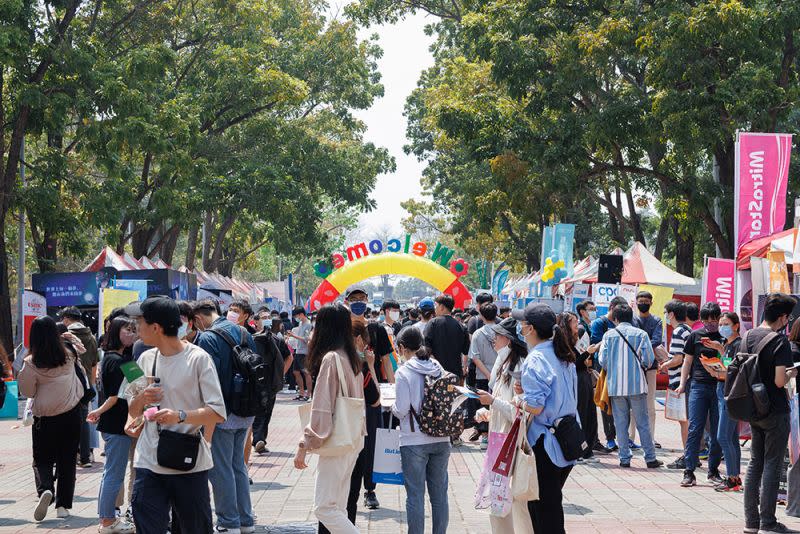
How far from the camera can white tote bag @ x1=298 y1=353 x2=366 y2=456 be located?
6.45 m

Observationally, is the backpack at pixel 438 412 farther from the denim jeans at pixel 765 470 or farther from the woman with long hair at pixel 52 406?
the woman with long hair at pixel 52 406

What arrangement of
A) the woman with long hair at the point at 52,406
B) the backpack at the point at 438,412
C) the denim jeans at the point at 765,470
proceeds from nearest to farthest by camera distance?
the backpack at the point at 438,412 → the denim jeans at the point at 765,470 → the woman with long hair at the point at 52,406

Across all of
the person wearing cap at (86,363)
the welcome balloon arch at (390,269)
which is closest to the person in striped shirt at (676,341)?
the person wearing cap at (86,363)

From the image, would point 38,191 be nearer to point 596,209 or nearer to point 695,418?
point 695,418

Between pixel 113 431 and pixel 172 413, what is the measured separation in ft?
10.2

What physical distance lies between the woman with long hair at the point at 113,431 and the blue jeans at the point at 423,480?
226 cm

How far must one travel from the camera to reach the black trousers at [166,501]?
5.65 meters

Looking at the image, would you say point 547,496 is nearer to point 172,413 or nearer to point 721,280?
point 172,413

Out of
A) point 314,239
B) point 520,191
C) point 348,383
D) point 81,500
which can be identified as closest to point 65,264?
point 314,239

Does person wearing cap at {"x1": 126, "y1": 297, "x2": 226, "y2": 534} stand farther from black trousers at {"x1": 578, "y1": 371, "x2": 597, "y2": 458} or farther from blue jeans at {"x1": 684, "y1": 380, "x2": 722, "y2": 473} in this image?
black trousers at {"x1": 578, "y1": 371, "x2": 597, "y2": 458}

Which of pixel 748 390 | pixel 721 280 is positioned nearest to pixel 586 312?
pixel 721 280

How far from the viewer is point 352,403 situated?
21.4ft

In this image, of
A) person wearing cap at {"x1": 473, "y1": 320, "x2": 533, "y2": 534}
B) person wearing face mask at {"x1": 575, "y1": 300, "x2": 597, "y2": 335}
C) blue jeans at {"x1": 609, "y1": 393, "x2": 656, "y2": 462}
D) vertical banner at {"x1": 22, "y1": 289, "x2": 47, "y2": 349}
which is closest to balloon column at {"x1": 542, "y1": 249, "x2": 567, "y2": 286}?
vertical banner at {"x1": 22, "y1": 289, "x2": 47, "y2": 349}

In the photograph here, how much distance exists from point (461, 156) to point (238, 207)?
10.8m
